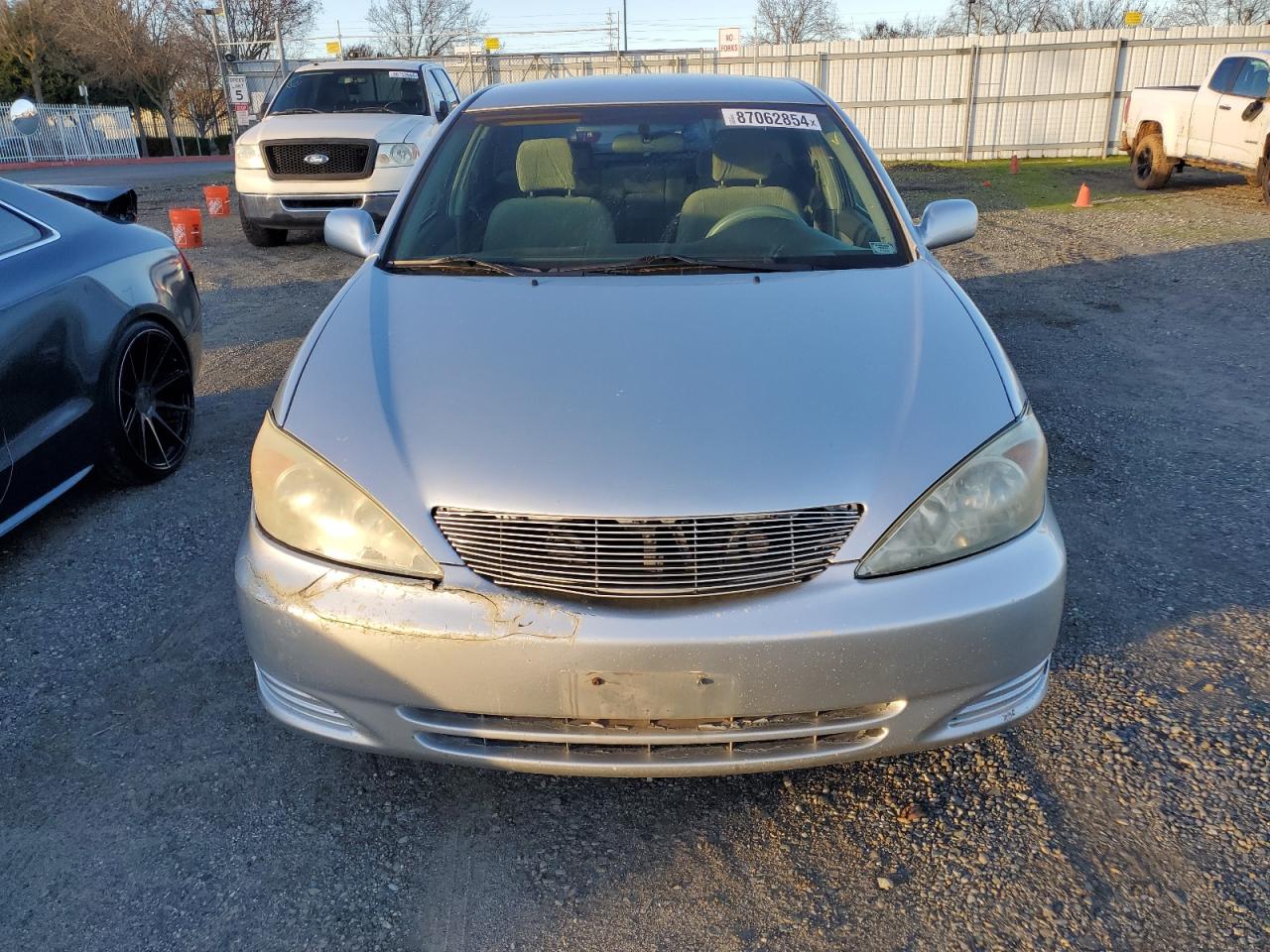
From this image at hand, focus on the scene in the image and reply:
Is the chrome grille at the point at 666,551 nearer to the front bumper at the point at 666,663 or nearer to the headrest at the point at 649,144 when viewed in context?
the front bumper at the point at 666,663

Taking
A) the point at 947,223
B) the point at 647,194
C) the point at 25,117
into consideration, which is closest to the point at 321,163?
the point at 25,117

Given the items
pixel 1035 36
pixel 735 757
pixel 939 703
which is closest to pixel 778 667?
pixel 735 757

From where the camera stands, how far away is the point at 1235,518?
374 cm

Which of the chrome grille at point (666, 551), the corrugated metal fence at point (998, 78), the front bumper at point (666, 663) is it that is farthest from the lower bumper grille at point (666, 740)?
the corrugated metal fence at point (998, 78)

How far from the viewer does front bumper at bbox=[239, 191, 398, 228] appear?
9.63 m

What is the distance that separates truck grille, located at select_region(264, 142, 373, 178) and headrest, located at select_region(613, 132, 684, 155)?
6.82 meters

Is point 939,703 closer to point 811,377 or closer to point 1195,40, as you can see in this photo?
point 811,377

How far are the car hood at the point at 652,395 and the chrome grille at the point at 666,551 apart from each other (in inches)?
1.2

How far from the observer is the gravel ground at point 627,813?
6.53 feet

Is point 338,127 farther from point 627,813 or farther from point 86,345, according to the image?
point 627,813

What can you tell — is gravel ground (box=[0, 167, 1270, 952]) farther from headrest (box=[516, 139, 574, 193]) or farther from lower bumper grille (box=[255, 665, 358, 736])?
headrest (box=[516, 139, 574, 193])

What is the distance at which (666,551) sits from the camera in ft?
6.30

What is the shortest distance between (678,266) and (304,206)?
799 cm

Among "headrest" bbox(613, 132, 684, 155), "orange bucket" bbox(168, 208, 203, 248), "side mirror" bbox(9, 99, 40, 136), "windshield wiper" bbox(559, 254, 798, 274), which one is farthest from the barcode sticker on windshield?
"orange bucket" bbox(168, 208, 203, 248)
